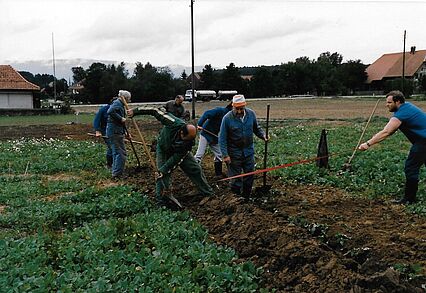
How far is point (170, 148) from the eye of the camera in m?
8.16

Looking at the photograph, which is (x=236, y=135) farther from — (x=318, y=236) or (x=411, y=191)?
(x=411, y=191)

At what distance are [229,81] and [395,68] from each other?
30.1 meters

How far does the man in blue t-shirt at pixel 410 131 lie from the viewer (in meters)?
7.93

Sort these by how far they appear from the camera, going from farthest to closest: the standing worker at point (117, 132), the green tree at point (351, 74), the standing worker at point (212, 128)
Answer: the green tree at point (351, 74)
the standing worker at point (117, 132)
the standing worker at point (212, 128)

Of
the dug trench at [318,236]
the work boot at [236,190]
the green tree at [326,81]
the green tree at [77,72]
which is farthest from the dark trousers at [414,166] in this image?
the green tree at [77,72]

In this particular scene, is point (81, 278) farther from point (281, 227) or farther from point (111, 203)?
point (111, 203)

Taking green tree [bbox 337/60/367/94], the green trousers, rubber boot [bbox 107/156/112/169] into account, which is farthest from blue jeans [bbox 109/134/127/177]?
green tree [bbox 337/60/367/94]

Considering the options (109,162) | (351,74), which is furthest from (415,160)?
(351,74)

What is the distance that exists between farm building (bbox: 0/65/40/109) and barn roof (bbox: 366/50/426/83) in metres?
59.6

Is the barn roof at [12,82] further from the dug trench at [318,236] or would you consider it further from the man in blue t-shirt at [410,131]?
the man in blue t-shirt at [410,131]

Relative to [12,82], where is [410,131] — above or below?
below

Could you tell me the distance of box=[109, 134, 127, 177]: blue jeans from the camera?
1103 centimetres

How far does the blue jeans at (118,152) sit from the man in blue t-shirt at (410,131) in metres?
5.34

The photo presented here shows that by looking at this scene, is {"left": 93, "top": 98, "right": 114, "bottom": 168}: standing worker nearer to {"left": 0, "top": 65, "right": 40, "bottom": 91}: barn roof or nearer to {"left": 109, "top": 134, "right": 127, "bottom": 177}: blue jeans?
{"left": 109, "top": 134, "right": 127, "bottom": 177}: blue jeans
